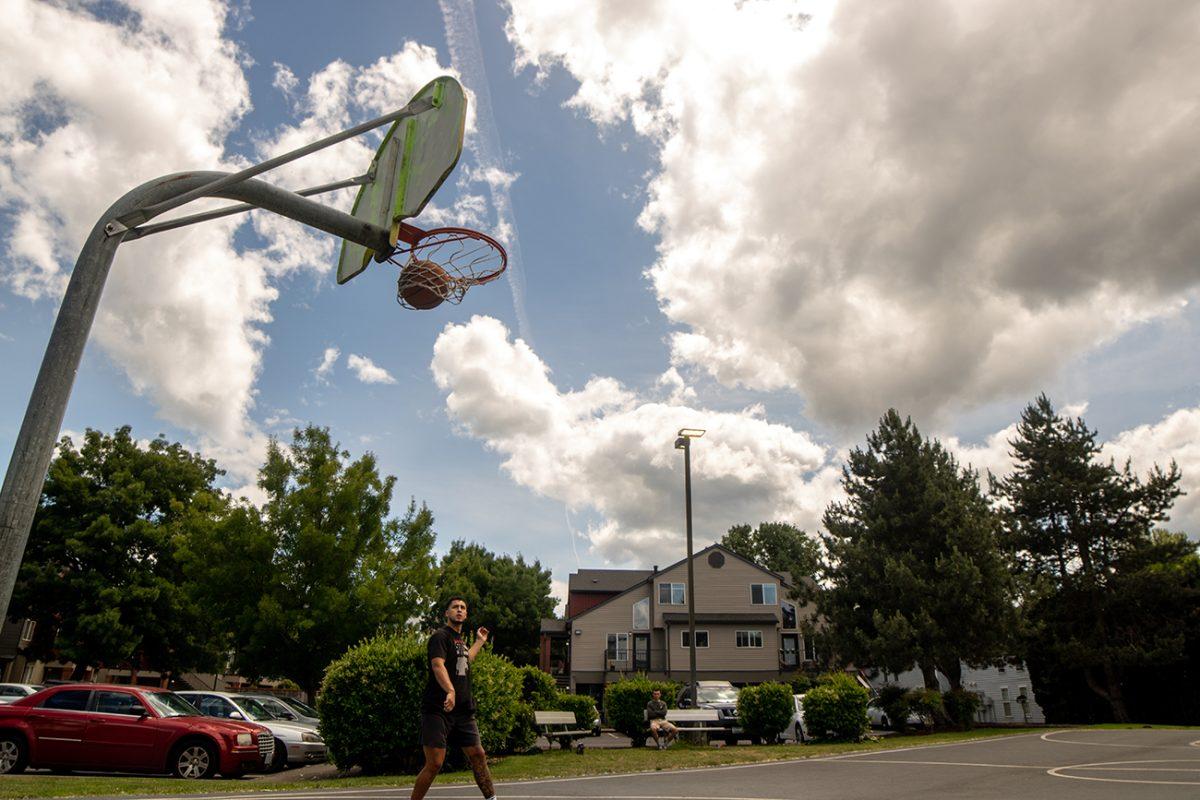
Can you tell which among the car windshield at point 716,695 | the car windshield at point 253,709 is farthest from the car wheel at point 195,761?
the car windshield at point 716,695

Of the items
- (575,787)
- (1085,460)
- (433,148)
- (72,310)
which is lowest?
(575,787)

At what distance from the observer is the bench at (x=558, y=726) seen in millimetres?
15933

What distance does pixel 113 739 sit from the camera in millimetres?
12547

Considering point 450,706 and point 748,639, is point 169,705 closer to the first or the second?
point 450,706

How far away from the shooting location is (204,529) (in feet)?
78.0

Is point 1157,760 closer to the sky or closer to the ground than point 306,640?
closer to the ground

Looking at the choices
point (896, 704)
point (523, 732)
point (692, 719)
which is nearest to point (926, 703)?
point (896, 704)

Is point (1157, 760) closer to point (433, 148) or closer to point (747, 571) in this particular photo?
point (433, 148)

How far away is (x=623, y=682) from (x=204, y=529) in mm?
13655

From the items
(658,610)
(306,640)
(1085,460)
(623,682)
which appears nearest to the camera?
(623,682)

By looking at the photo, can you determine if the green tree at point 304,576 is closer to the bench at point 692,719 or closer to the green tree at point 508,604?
the bench at point 692,719

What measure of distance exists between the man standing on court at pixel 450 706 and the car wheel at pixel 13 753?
10.0m

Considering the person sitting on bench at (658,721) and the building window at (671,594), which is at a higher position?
the building window at (671,594)

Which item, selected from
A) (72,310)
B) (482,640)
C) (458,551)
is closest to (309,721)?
(482,640)
